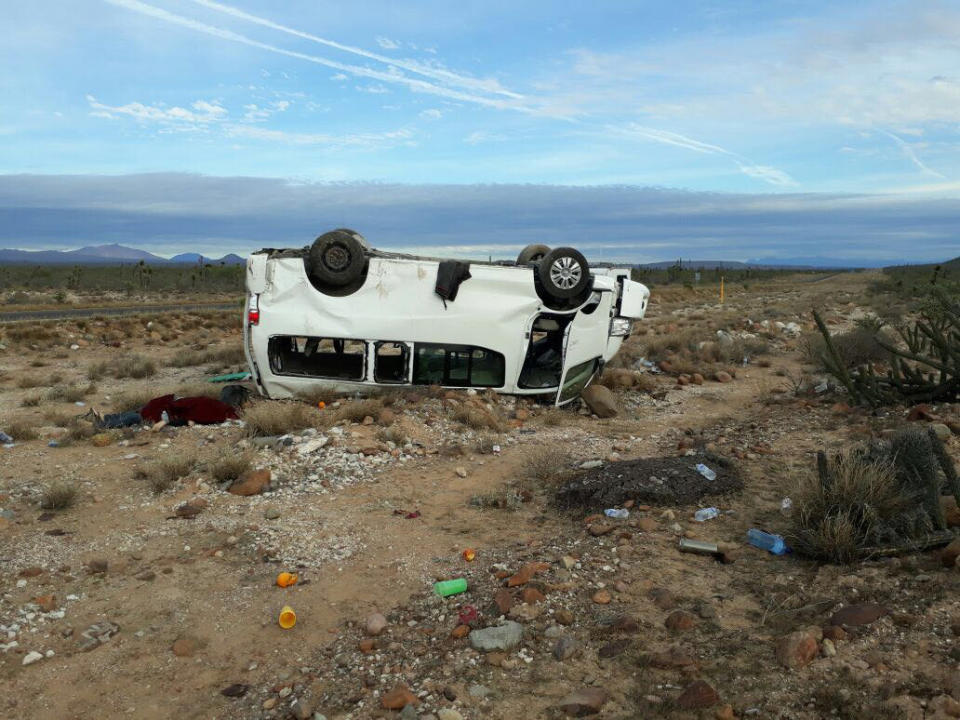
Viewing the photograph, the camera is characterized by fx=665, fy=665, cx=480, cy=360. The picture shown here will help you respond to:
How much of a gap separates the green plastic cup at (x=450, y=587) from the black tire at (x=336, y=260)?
5.65m

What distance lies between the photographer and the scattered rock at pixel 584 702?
3.46 meters

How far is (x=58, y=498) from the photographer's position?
259 inches

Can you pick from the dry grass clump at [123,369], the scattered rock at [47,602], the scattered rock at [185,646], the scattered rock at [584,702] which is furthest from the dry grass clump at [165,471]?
the dry grass clump at [123,369]

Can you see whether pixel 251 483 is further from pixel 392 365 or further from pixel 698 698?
pixel 698 698

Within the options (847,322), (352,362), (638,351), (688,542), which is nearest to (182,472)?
(352,362)

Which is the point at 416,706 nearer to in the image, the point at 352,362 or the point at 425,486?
the point at 425,486

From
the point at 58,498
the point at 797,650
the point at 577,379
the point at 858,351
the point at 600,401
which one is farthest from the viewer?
the point at 858,351

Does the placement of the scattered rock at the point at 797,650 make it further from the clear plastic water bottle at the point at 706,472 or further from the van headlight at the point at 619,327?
the van headlight at the point at 619,327

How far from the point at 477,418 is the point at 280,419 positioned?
264cm

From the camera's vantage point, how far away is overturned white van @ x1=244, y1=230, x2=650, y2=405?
378 inches

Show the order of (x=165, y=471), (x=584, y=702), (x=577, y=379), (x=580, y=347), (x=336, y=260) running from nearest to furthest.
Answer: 1. (x=584, y=702)
2. (x=165, y=471)
3. (x=336, y=260)
4. (x=580, y=347)
5. (x=577, y=379)

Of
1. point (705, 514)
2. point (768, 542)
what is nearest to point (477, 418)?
point (705, 514)

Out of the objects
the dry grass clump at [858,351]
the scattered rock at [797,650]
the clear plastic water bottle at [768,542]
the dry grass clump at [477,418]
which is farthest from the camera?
the dry grass clump at [858,351]

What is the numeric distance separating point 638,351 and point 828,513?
10.9 meters
